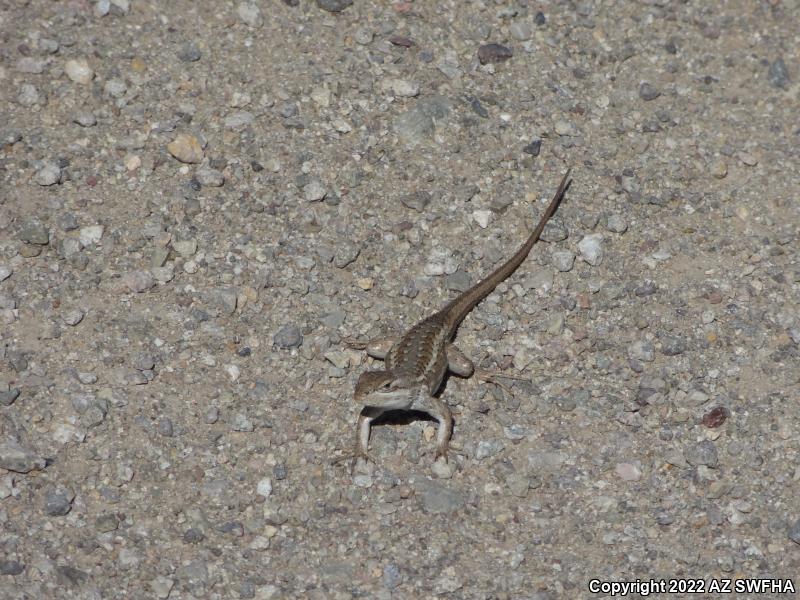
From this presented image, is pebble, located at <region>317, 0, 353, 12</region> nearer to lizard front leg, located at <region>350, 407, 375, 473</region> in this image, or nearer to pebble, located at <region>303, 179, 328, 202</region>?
pebble, located at <region>303, 179, 328, 202</region>

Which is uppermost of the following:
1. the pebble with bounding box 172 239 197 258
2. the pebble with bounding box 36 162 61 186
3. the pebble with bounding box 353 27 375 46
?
the pebble with bounding box 353 27 375 46

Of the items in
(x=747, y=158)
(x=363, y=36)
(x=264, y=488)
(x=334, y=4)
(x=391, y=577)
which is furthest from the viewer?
(x=334, y=4)

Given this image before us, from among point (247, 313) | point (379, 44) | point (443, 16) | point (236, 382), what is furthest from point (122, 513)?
point (443, 16)

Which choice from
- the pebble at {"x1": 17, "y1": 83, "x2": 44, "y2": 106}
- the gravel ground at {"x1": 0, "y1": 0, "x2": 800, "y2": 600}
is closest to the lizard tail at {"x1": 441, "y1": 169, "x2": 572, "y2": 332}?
the gravel ground at {"x1": 0, "y1": 0, "x2": 800, "y2": 600}

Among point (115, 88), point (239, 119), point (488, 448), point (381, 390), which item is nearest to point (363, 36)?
point (239, 119)

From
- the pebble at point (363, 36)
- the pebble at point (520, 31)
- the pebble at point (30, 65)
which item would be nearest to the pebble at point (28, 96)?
the pebble at point (30, 65)

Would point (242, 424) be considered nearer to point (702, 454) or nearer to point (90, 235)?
point (90, 235)

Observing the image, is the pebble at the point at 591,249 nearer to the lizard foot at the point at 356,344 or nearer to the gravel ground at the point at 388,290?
the gravel ground at the point at 388,290
